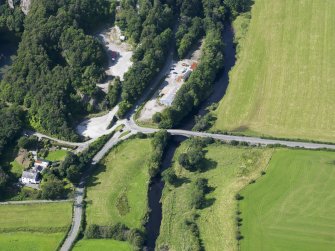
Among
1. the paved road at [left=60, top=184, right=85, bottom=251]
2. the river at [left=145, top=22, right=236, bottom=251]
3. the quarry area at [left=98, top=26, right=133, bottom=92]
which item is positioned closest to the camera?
the paved road at [left=60, top=184, right=85, bottom=251]

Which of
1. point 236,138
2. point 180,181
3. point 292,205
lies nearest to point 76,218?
point 180,181

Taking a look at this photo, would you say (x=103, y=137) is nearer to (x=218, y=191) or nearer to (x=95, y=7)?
(x=218, y=191)

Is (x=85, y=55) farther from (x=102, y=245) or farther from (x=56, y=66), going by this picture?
(x=102, y=245)

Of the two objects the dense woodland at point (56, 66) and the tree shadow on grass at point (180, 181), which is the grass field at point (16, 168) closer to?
the dense woodland at point (56, 66)

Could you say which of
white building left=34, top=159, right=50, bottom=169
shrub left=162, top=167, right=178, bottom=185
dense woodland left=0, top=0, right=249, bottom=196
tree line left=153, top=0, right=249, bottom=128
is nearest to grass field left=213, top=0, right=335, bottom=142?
tree line left=153, top=0, right=249, bottom=128

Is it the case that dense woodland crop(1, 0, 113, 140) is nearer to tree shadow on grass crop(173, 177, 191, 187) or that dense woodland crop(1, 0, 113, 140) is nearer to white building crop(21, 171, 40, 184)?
white building crop(21, 171, 40, 184)

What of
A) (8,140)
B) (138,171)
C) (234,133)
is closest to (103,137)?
(138,171)
